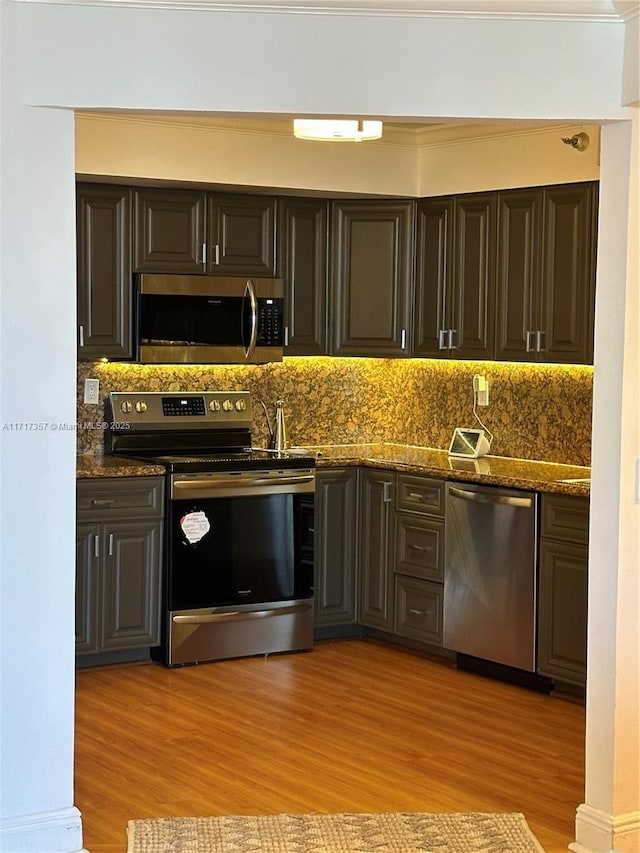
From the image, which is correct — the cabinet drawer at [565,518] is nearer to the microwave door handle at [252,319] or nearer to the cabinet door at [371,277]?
the cabinet door at [371,277]

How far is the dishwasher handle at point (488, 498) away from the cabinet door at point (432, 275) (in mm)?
940

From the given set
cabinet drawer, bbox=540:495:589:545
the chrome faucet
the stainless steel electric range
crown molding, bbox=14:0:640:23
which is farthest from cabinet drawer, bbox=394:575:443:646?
crown molding, bbox=14:0:640:23

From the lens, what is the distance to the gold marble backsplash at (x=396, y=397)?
6.54m

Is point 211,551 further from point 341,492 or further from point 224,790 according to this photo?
point 224,790

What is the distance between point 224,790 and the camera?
15.1ft

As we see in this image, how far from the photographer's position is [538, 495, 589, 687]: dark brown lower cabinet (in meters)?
5.64

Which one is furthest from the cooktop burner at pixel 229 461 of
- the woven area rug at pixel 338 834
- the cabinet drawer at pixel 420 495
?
the woven area rug at pixel 338 834

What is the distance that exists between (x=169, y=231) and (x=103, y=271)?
407 millimetres

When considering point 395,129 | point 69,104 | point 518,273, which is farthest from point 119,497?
point 69,104

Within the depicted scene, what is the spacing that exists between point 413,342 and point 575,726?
246cm

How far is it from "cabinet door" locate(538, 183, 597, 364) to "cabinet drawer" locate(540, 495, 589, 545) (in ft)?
2.36

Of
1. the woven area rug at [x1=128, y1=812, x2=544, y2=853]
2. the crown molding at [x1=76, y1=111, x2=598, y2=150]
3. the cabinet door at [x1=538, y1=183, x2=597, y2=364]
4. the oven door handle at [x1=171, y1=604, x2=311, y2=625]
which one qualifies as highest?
the crown molding at [x1=76, y1=111, x2=598, y2=150]

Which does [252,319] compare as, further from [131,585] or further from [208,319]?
[131,585]

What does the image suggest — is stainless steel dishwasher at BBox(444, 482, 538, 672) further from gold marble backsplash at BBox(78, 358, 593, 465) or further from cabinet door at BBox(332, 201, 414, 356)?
cabinet door at BBox(332, 201, 414, 356)
